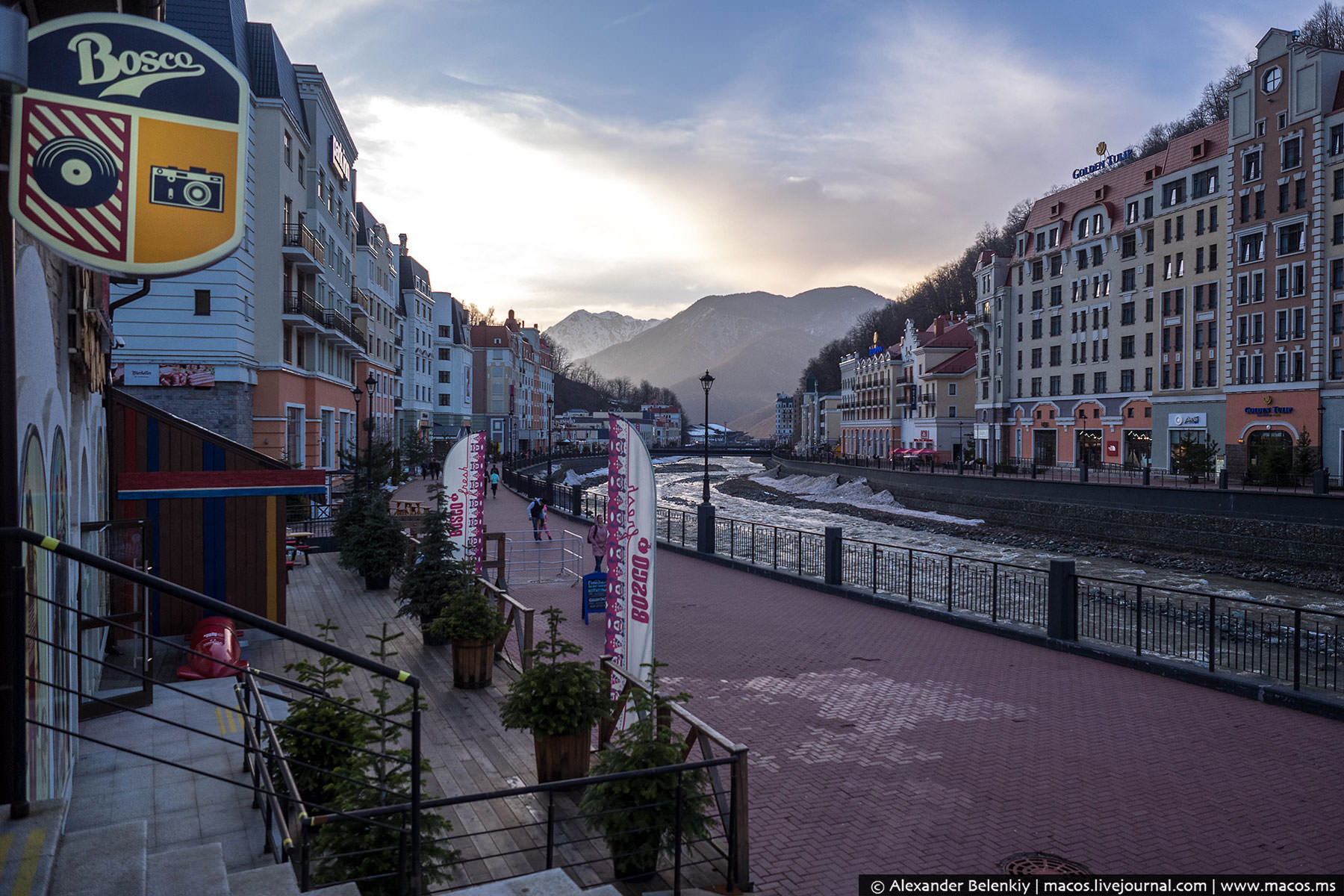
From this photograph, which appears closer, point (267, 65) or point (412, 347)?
point (267, 65)

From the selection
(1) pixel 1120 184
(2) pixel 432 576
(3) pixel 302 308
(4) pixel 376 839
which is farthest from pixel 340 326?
(1) pixel 1120 184

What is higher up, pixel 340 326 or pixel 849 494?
pixel 340 326

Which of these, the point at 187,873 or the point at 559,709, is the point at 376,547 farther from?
the point at 187,873

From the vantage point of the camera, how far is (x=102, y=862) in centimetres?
377

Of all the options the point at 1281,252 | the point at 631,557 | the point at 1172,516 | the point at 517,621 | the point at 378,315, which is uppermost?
the point at 1281,252

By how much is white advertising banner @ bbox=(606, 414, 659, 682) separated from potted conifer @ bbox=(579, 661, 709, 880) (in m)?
2.18

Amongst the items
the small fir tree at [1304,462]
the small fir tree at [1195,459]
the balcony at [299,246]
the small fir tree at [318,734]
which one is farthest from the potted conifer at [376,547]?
the small fir tree at [1195,459]

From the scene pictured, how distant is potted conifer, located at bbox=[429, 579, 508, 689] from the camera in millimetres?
10391

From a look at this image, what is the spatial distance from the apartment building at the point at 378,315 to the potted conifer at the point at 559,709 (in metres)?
43.2

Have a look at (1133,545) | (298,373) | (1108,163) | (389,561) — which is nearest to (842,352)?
(1108,163)

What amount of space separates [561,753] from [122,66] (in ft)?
18.6

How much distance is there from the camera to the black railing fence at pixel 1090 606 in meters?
11.7

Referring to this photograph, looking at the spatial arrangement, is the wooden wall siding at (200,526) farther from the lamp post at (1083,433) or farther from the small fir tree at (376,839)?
the lamp post at (1083,433)

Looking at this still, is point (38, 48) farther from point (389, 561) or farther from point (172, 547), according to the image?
point (389, 561)
